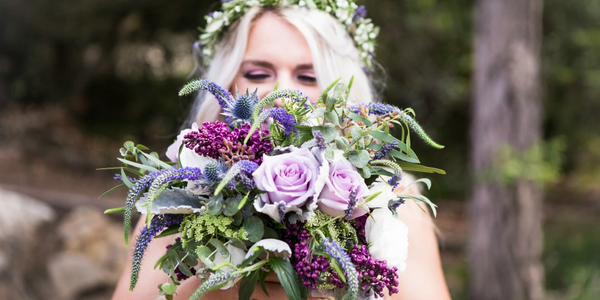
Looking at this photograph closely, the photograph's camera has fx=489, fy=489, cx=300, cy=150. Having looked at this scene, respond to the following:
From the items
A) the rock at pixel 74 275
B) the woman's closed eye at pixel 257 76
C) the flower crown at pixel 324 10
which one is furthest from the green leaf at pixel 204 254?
the rock at pixel 74 275

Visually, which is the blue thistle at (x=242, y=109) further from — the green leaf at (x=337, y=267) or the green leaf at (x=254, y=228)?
the green leaf at (x=337, y=267)

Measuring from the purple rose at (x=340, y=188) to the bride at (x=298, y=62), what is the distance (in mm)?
829

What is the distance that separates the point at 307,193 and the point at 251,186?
14cm

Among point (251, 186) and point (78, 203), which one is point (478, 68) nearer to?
point (251, 186)

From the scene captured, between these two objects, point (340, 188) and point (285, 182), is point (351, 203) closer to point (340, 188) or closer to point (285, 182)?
point (340, 188)

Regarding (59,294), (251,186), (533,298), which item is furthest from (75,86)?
(251,186)

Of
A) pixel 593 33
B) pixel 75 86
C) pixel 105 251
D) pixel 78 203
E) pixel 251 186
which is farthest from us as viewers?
pixel 75 86

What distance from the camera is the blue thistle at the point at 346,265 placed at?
111 centimetres

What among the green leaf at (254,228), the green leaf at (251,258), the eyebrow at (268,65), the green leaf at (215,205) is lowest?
the green leaf at (251,258)

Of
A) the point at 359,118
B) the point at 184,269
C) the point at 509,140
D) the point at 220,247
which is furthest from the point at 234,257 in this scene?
the point at 509,140

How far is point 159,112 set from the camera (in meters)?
9.25

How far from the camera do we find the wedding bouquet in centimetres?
120

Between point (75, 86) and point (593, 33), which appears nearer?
point (593, 33)

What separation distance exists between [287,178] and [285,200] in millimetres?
57
